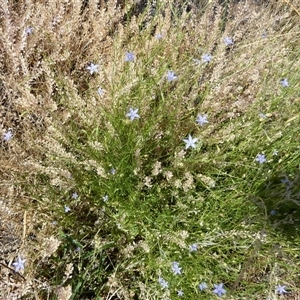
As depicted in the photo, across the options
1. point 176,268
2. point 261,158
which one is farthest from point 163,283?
point 261,158

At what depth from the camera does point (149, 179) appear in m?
1.74

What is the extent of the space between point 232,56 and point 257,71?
0.27 metres

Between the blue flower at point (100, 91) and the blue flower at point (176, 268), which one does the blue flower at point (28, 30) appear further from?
the blue flower at point (176, 268)

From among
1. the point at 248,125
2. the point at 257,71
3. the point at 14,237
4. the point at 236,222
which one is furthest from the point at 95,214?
the point at 257,71

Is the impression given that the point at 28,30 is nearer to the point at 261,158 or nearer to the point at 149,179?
the point at 149,179

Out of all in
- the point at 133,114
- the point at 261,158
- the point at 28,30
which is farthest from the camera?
the point at 28,30

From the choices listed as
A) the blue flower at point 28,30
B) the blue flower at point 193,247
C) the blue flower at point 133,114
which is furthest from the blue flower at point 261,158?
A: the blue flower at point 28,30

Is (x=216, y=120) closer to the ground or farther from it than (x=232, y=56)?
closer to the ground

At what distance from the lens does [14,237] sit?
1915mm

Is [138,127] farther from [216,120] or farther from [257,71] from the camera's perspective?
[257,71]

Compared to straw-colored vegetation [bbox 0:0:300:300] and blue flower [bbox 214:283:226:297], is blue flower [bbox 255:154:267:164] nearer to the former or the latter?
straw-colored vegetation [bbox 0:0:300:300]

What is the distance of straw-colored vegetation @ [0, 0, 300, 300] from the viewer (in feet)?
5.80

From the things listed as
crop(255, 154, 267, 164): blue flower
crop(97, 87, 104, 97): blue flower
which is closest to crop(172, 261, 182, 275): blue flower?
crop(255, 154, 267, 164): blue flower

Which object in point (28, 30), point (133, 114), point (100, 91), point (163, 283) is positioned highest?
point (28, 30)
